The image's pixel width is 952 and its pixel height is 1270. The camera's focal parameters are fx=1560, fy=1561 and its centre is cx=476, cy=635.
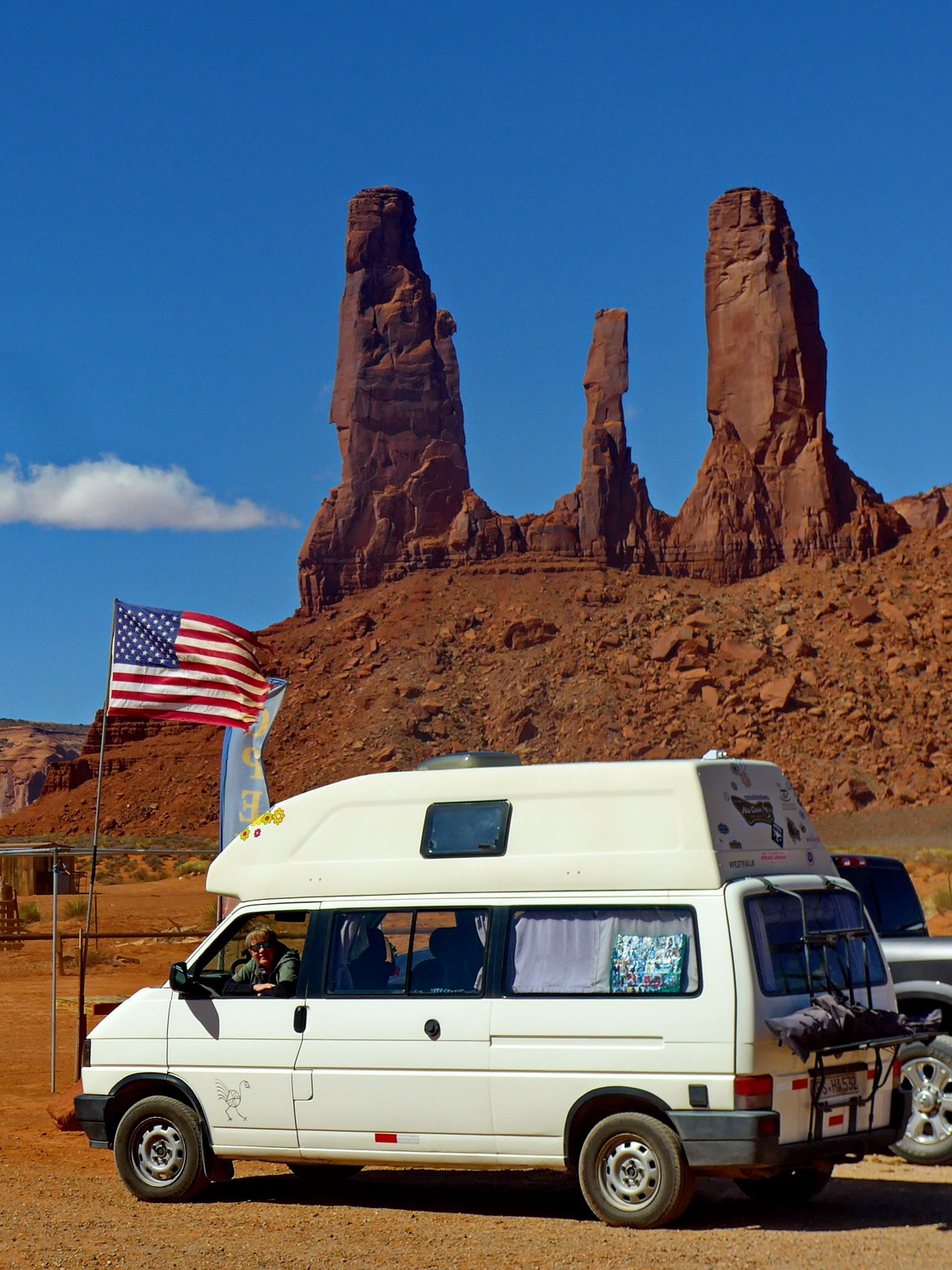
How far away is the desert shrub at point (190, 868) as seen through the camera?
2571 inches

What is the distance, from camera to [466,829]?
9.30 metres

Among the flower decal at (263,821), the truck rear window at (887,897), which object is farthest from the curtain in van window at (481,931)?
the truck rear window at (887,897)

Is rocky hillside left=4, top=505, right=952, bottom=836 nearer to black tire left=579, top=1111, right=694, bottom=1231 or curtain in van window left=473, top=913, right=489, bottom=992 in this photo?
curtain in van window left=473, top=913, right=489, bottom=992

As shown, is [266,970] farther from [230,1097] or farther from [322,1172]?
[322,1172]

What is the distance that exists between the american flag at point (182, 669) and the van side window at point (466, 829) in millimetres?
7954

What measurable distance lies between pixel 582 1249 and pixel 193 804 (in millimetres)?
88216

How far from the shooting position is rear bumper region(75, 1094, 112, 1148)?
32.8 ft

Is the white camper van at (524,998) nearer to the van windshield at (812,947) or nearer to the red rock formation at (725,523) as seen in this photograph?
the van windshield at (812,947)

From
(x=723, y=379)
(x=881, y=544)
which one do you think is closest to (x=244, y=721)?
(x=881, y=544)

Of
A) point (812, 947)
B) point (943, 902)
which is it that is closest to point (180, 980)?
point (812, 947)

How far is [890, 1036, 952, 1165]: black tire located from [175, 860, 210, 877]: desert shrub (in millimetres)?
54293

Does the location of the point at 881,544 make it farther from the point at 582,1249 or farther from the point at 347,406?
the point at 582,1249

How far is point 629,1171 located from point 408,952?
5.90 ft

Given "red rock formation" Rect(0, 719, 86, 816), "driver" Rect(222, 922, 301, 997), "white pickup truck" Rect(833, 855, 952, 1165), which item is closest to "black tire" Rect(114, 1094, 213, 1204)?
"driver" Rect(222, 922, 301, 997)
